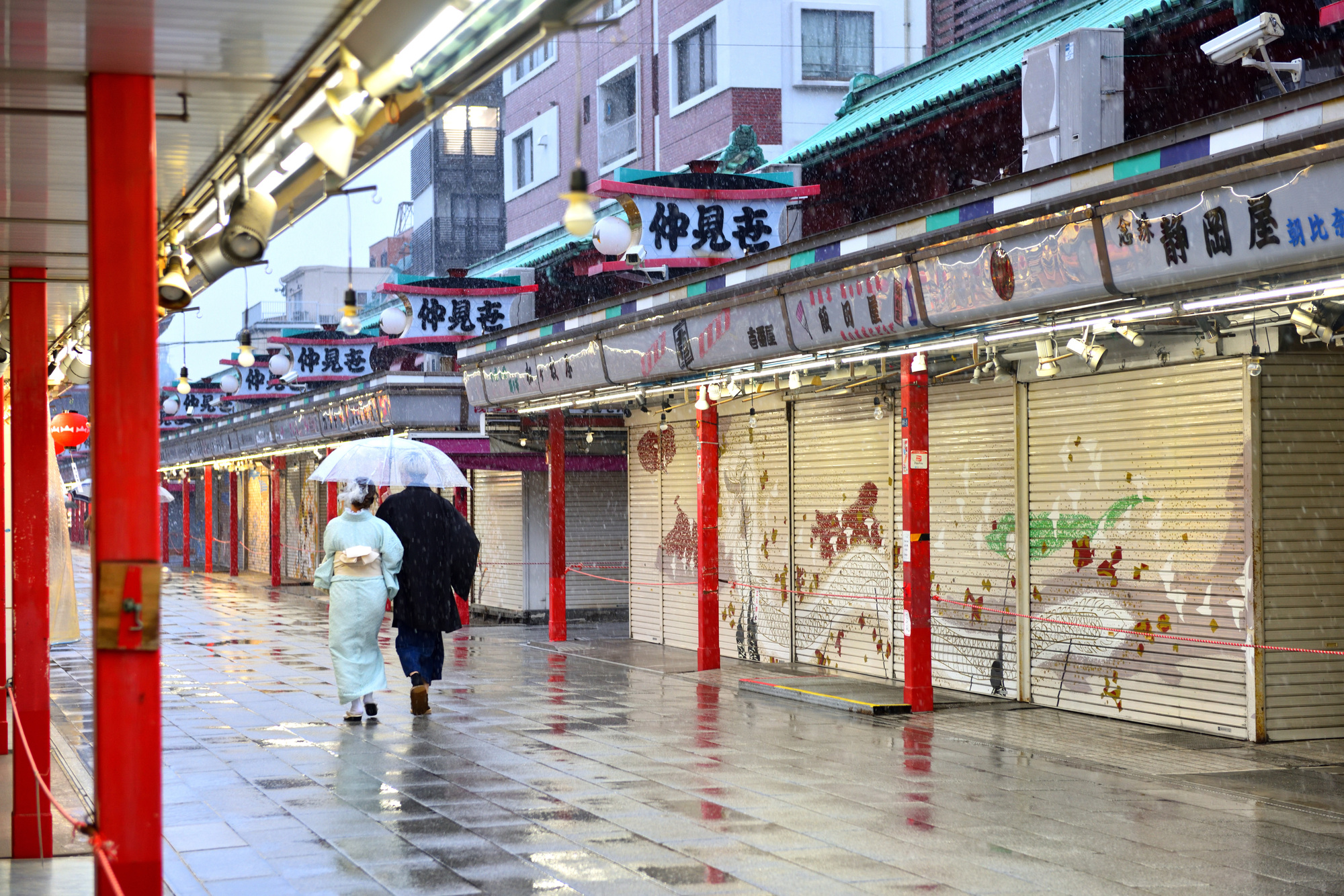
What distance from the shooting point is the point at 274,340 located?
98.9ft

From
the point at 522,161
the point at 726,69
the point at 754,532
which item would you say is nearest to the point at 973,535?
the point at 754,532

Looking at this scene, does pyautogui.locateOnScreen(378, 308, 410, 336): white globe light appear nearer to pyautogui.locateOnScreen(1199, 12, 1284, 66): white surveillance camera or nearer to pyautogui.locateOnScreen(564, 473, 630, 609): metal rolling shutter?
pyautogui.locateOnScreen(564, 473, 630, 609): metal rolling shutter

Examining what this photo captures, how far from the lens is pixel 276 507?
38406 mm

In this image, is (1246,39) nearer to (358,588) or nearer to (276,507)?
(358,588)

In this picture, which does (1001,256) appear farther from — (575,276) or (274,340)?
(274,340)

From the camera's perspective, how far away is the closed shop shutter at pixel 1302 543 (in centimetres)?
1148

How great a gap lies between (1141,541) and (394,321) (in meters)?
13.2

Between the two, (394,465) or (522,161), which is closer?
(394,465)

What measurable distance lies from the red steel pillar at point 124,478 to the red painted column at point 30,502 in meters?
3.86

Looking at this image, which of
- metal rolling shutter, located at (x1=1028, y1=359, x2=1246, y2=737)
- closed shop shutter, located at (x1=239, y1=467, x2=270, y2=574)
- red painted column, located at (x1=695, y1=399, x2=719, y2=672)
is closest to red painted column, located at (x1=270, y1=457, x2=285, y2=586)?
closed shop shutter, located at (x1=239, y1=467, x2=270, y2=574)

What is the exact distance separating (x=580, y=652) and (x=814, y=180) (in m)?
6.78

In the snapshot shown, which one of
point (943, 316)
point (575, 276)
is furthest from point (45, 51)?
point (575, 276)

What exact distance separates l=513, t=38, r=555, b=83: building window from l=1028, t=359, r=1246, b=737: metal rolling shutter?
21.6 metres

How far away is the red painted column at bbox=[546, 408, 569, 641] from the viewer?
2009cm
